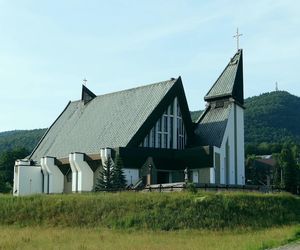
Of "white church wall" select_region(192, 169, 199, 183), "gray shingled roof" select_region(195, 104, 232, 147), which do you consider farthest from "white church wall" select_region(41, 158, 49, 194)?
"gray shingled roof" select_region(195, 104, 232, 147)

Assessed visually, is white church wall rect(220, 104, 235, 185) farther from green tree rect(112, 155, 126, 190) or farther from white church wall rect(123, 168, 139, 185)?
green tree rect(112, 155, 126, 190)

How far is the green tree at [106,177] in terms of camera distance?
37.9 m

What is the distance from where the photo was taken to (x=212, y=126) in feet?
153

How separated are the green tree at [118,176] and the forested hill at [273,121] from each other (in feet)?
296

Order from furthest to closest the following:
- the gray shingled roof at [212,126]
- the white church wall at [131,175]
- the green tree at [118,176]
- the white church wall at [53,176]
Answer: the white church wall at [53,176] < the gray shingled roof at [212,126] < the white church wall at [131,175] < the green tree at [118,176]

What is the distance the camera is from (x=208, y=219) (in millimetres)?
27688

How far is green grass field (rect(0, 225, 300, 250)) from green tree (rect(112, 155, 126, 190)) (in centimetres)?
1057

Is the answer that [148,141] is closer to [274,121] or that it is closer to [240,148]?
[240,148]

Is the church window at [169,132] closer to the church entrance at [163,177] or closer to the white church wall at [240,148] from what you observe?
the church entrance at [163,177]

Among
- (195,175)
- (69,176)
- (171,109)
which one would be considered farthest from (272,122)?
(69,176)

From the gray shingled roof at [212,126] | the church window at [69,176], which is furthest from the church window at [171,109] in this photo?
the church window at [69,176]

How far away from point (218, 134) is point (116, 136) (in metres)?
8.75

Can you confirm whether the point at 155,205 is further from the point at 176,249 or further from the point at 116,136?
the point at 116,136

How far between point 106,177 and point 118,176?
936mm
